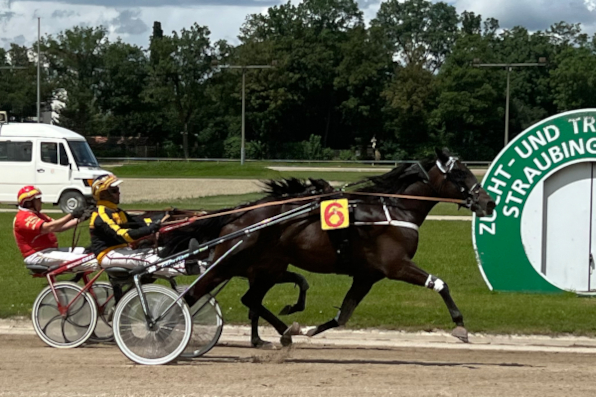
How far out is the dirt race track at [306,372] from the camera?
6258mm

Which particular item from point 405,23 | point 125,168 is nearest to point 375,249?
point 125,168

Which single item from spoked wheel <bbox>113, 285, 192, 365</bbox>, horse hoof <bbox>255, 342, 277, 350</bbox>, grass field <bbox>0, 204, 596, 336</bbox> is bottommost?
horse hoof <bbox>255, 342, 277, 350</bbox>

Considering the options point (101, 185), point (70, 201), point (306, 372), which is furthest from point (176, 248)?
point (70, 201)

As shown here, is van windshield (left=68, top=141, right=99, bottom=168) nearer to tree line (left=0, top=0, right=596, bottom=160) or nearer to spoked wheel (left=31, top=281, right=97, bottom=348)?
spoked wheel (left=31, top=281, right=97, bottom=348)

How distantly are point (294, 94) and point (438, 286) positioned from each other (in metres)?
60.3

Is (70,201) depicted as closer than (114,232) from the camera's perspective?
No

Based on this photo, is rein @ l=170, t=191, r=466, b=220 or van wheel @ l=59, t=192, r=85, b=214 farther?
van wheel @ l=59, t=192, r=85, b=214

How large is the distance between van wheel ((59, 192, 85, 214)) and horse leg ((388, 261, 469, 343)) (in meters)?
18.2

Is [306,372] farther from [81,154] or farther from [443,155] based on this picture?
[81,154]

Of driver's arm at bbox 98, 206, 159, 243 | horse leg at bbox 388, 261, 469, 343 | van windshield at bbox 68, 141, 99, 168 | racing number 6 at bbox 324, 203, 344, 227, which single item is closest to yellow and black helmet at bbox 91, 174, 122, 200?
driver's arm at bbox 98, 206, 159, 243

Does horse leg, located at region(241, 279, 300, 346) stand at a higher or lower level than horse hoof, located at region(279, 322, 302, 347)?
higher

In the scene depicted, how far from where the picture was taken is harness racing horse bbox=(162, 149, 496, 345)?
307 inches

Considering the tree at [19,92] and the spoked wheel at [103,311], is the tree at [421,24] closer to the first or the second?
the tree at [19,92]

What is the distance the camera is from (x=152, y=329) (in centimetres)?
743
